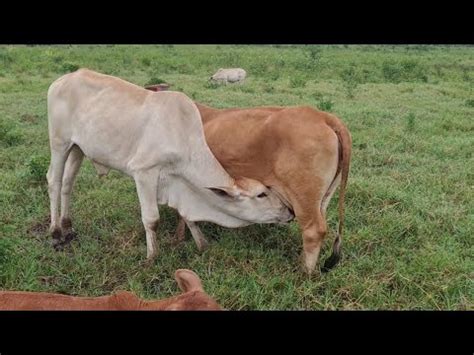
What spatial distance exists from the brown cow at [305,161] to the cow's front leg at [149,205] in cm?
81

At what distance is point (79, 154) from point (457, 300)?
350 cm

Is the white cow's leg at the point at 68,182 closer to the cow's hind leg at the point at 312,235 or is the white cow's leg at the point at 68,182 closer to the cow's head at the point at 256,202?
the cow's head at the point at 256,202

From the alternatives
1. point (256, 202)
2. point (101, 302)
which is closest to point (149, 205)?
point (256, 202)

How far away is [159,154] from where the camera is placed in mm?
4664

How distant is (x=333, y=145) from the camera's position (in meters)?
4.38

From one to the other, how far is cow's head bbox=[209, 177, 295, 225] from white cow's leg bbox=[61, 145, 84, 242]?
1.49 meters

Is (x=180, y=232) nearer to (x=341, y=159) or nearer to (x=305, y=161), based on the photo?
(x=305, y=161)

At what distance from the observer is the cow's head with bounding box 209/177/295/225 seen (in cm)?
456

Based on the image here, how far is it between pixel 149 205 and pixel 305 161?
1340 millimetres

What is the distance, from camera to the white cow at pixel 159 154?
4.61 m

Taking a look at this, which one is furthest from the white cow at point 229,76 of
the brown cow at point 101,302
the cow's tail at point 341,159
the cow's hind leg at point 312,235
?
the brown cow at point 101,302

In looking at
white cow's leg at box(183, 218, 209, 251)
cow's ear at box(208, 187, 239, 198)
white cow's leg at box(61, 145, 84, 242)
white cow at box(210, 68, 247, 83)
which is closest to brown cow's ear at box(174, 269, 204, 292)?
cow's ear at box(208, 187, 239, 198)

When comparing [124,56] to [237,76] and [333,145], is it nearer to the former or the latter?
[237,76]

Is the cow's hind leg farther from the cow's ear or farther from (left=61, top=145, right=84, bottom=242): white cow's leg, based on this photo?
(left=61, top=145, right=84, bottom=242): white cow's leg
